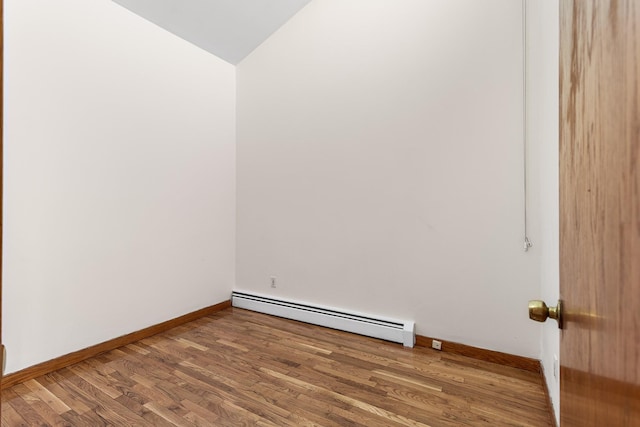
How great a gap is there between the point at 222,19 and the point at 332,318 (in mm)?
2851

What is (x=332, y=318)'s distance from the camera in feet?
8.64

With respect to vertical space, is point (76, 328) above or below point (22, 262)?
below

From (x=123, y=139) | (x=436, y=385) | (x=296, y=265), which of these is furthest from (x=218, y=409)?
(x=123, y=139)

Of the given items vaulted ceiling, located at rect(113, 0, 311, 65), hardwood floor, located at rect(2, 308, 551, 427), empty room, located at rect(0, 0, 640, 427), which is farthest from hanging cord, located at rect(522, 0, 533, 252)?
vaulted ceiling, located at rect(113, 0, 311, 65)

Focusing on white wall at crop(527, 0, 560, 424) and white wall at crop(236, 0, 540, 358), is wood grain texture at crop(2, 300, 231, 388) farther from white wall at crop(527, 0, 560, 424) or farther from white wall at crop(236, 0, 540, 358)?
white wall at crop(527, 0, 560, 424)

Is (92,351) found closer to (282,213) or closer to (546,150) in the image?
(282,213)

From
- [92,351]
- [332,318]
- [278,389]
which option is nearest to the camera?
[278,389]

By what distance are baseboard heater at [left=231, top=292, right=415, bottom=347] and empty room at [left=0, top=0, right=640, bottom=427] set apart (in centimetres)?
2

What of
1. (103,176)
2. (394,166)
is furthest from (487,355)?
(103,176)

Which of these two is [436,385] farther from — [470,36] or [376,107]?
[470,36]

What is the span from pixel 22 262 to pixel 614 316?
2642 millimetres

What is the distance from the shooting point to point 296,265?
2906mm

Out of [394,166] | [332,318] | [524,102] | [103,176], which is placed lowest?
[332,318]

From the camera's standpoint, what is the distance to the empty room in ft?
5.63
